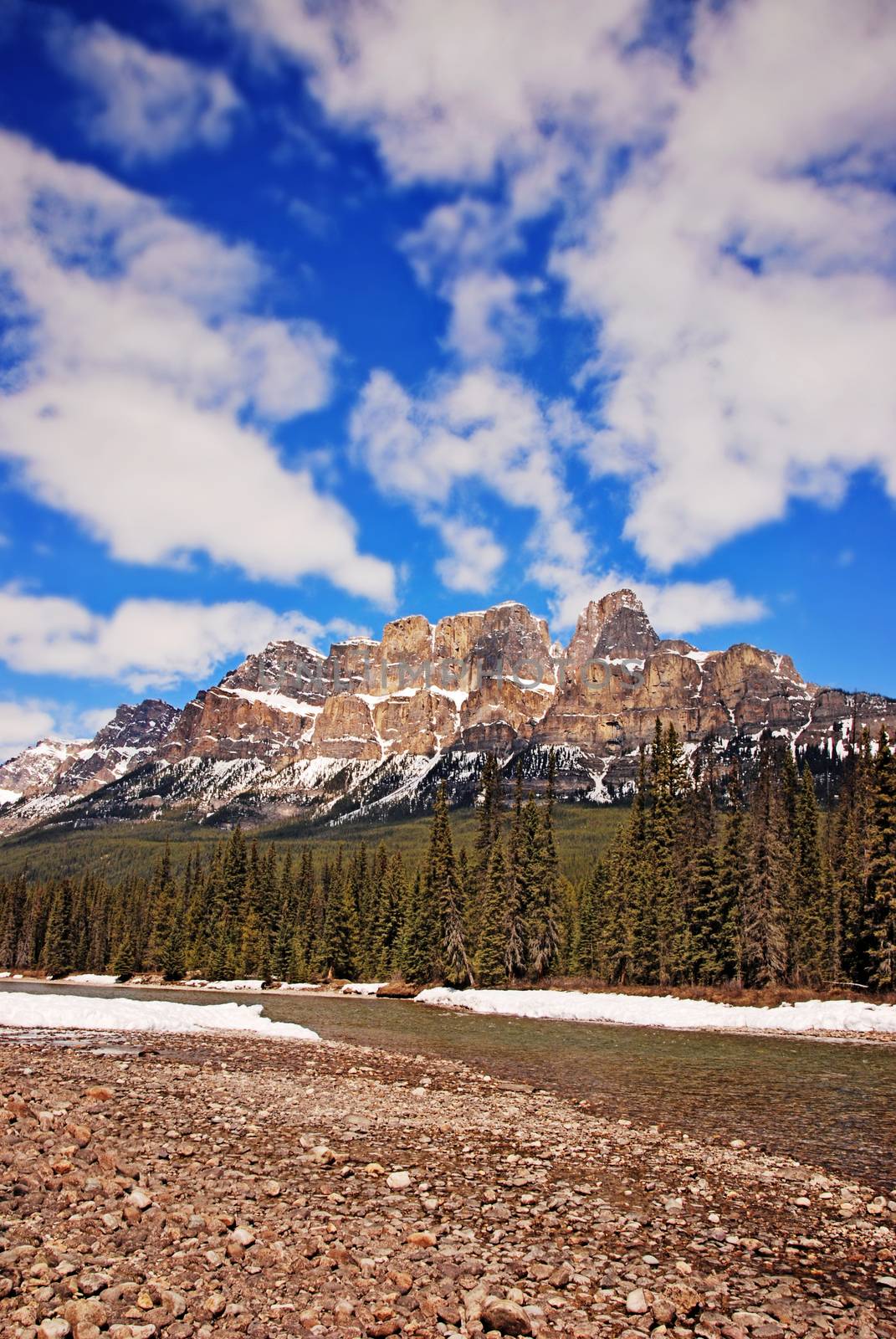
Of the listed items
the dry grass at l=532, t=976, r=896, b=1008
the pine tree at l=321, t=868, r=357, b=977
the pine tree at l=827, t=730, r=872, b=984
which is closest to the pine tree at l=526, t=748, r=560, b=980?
the dry grass at l=532, t=976, r=896, b=1008

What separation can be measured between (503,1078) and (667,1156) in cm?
998

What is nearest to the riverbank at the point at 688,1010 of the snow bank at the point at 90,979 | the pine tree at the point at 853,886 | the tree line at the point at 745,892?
the tree line at the point at 745,892

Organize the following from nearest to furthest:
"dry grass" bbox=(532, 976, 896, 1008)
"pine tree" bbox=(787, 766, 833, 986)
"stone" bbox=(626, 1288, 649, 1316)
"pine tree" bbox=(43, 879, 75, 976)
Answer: "stone" bbox=(626, 1288, 649, 1316) → "dry grass" bbox=(532, 976, 896, 1008) → "pine tree" bbox=(787, 766, 833, 986) → "pine tree" bbox=(43, 879, 75, 976)

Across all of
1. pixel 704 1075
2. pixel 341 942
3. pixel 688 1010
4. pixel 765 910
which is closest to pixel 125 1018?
pixel 704 1075

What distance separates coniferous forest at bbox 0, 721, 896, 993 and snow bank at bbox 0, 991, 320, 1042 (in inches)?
1440

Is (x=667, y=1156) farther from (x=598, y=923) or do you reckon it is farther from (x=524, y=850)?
(x=598, y=923)

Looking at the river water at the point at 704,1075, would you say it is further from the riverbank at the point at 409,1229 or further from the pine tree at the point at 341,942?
the pine tree at the point at 341,942

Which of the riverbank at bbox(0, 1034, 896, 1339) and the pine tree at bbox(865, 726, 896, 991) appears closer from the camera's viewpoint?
the riverbank at bbox(0, 1034, 896, 1339)

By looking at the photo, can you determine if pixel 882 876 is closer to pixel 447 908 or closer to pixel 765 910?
pixel 765 910

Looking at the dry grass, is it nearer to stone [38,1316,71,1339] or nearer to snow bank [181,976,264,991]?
snow bank [181,976,264,991]

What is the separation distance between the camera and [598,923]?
80.1 m

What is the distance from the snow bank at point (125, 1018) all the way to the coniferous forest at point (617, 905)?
36.6 metres

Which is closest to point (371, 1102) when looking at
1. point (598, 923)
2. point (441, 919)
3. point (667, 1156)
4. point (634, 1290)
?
point (667, 1156)

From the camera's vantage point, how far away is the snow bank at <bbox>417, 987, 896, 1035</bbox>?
40094 millimetres
